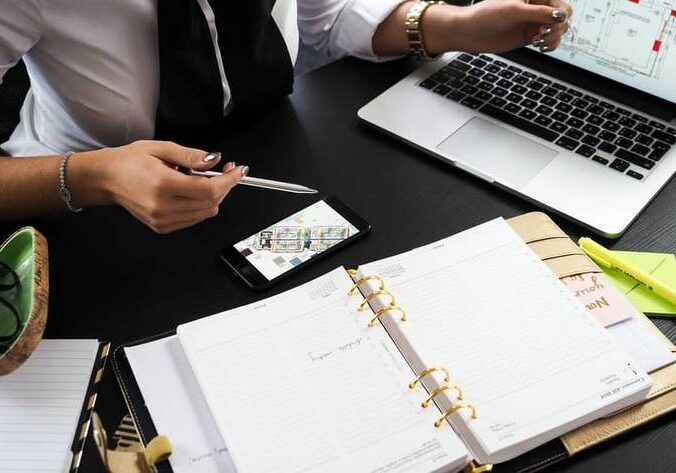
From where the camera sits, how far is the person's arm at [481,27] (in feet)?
3.14

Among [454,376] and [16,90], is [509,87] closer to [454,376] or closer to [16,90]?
[454,376]

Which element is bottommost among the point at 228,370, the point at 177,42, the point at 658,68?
the point at 228,370

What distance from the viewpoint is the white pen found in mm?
790

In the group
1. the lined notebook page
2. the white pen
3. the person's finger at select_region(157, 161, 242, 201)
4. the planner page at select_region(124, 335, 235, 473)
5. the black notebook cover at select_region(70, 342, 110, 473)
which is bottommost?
the lined notebook page

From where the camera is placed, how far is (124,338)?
73 cm

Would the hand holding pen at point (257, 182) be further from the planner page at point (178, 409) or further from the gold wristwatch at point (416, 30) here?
the gold wristwatch at point (416, 30)

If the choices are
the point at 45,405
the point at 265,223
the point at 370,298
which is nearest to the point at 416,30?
the point at 265,223

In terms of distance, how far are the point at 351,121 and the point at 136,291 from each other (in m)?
0.40

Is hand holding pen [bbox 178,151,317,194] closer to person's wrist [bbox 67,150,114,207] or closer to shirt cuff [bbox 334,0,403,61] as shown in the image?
person's wrist [bbox 67,150,114,207]

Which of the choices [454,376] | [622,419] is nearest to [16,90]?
[454,376]

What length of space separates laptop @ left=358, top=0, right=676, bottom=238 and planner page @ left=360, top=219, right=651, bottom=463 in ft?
0.43

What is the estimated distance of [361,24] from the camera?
1088 millimetres

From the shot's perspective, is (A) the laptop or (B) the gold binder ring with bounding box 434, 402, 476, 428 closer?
(B) the gold binder ring with bounding box 434, 402, 476, 428

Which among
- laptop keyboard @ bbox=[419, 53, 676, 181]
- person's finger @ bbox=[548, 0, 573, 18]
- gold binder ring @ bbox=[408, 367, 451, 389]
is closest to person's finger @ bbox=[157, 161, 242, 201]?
gold binder ring @ bbox=[408, 367, 451, 389]
